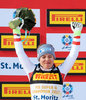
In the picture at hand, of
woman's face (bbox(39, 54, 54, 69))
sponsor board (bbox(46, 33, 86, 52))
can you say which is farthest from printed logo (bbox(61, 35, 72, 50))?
woman's face (bbox(39, 54, 54, 69))

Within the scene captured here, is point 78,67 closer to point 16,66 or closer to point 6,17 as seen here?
point 16,66

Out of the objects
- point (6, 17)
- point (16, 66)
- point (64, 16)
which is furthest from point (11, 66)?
point (64, 16)

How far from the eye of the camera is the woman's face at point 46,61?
1696 mm

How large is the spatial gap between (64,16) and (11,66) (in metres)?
0.68

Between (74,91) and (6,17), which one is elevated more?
(6,17)

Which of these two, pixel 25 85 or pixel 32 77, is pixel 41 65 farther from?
pixel 25 85

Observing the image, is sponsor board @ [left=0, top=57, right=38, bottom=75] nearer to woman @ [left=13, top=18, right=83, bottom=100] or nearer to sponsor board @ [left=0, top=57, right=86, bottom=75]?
sponsor board @ [left=0, top=57, right=86, bottom=75]

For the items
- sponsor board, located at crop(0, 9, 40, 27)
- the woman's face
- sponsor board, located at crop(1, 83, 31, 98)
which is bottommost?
sponsor board, located at crop(1, 83, 31, 98)

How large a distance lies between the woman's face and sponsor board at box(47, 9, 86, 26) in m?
0.69

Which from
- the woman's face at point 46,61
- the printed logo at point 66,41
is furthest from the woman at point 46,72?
the printed logo at point 66,41

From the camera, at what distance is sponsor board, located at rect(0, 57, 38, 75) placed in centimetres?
237

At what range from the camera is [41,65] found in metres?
1.76

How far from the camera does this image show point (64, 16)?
92.6 inches

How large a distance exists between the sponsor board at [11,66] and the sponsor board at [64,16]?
1.28ft
